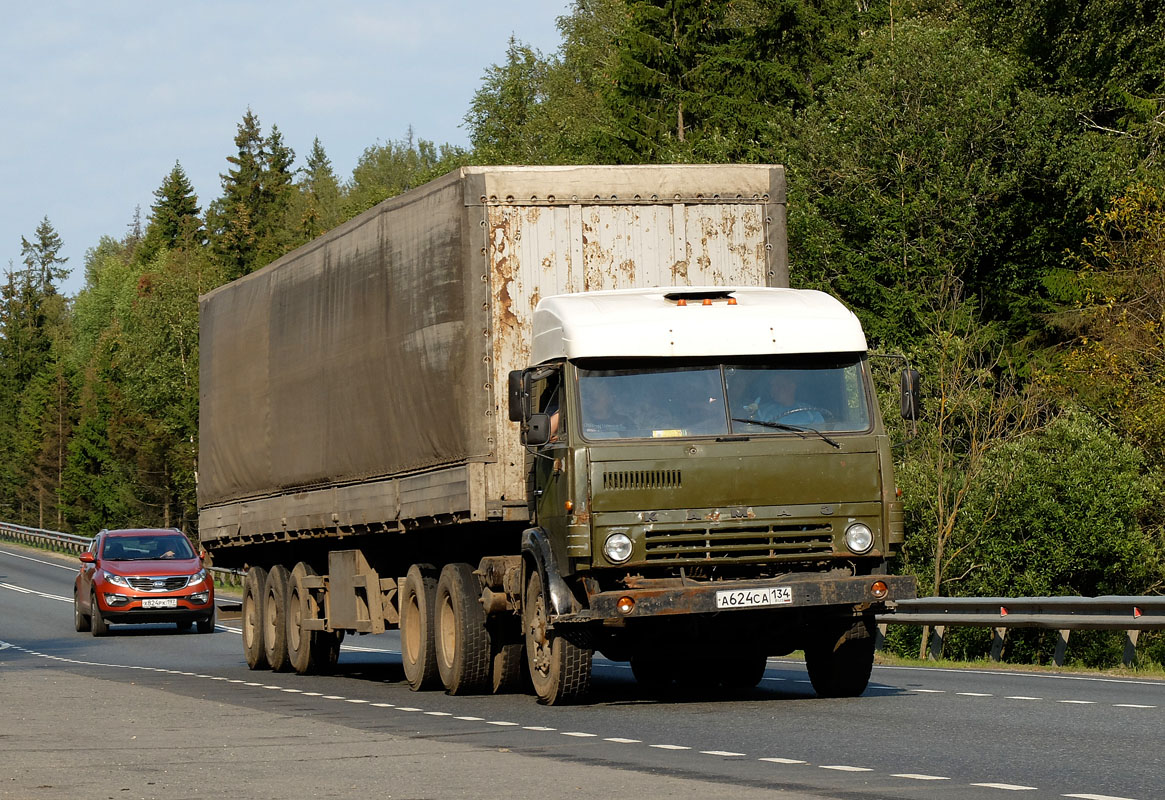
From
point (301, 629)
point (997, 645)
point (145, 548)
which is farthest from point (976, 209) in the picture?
point (301, 629)

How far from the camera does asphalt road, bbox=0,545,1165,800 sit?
31.1 ft

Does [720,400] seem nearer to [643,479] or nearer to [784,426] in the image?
[784,426]

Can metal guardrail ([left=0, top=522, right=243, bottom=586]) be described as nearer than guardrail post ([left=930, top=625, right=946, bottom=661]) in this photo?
No

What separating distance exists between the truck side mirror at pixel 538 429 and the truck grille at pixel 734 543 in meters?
1.05

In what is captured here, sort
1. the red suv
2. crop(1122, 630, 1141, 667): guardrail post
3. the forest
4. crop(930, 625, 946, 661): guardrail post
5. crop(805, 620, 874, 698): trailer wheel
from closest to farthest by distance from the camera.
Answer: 1. crop(805, 620, 874, 698): trailer wheel
2. crop(1122, 630, 1141, 667): guardrail post
3. crop(930, 625, 946, 661): guardrail post
4. the red suv
5. the forest

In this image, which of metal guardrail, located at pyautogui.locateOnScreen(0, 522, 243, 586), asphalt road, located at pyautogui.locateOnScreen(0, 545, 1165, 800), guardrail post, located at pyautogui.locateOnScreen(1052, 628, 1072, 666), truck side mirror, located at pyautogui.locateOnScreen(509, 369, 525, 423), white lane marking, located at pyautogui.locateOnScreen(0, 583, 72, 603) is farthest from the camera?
metal guardrail, located at pyautogui.locateOnScreen(0, 522, 243, 586)

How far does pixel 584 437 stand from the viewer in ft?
44.1

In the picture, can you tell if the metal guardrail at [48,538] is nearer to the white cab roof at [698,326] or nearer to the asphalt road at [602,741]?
the asphalt road at [602,741]

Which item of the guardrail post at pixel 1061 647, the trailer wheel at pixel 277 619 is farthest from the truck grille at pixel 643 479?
the trailer wheel at pixel 277 619

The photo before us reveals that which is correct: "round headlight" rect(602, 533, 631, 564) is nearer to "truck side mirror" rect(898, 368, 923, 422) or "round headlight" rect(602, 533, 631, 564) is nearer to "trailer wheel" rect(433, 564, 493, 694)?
"truck side mirror" rect(898, 368, 923, 422)

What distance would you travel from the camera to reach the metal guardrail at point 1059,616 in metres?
18.9

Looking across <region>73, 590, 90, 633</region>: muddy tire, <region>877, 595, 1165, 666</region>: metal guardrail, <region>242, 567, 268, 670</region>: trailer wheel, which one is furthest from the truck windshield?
<region>73, 590, 90, 633</region>: muddy tire

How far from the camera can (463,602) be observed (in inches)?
634

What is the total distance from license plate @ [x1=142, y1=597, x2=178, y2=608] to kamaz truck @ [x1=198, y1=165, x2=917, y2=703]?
13.2 metres
